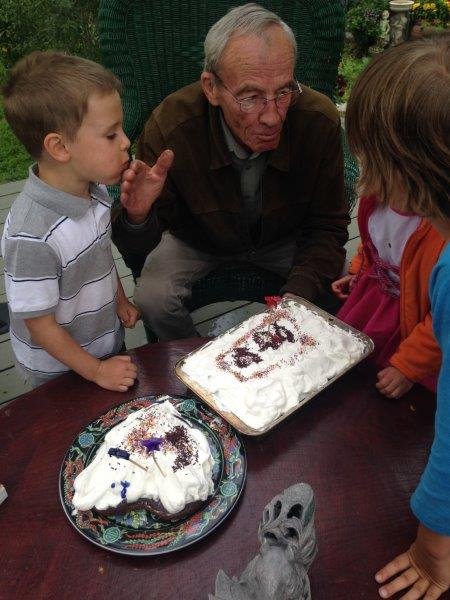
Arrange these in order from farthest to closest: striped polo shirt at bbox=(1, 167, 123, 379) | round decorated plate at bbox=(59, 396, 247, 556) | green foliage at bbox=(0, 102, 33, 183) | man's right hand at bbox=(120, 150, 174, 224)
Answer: green foliage at bbox=(0, 102, 33, 183)
man's right hand at bbox=(120, 150, 174, 224)
striped polo shirt at bbox=(1, 167, 123, 379)
round decorated plate at bbox=(59, 396, 247, 556)

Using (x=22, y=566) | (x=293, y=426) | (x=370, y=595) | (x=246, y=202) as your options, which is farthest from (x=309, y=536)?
(x=246, y=202)

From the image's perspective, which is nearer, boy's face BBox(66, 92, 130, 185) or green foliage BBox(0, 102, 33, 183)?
boy's face BBox(66, 92, 130, 185)

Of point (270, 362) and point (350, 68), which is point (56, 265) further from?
point (350, 68)

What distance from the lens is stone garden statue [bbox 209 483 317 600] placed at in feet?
2.30

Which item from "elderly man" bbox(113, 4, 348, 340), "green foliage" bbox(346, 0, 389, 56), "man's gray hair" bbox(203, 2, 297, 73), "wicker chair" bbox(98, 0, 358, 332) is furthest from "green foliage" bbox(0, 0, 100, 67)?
"green foliage" bbox(346, 0, 389, 56)

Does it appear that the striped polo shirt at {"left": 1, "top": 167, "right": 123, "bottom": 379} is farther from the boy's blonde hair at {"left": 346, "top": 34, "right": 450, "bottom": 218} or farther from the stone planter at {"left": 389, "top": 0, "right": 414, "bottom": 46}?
the stone planter at {"left": 389, "top": 0, "right": 414, "bottom": 46}

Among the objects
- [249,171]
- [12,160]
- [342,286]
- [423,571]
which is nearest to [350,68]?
[12,160]

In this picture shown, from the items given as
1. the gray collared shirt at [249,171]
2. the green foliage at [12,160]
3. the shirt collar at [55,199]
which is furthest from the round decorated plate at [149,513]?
the green foliage at [12,160]

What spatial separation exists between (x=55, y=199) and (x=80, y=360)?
1.46 ft

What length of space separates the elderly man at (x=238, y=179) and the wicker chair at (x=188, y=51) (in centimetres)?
10

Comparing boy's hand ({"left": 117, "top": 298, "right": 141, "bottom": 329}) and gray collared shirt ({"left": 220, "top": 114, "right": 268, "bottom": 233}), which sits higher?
gray collared shirt ({"left": 220, "top": 114, "right": 268, "bottom": 233})

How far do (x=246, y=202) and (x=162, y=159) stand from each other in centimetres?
53

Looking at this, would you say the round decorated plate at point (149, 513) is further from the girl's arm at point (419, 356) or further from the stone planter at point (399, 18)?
the stone planter at point (399, 18)

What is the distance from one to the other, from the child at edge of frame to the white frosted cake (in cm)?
38
